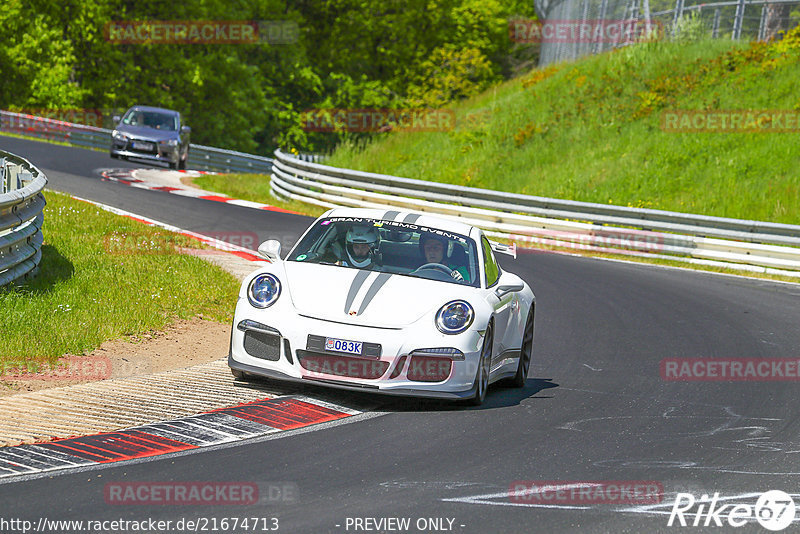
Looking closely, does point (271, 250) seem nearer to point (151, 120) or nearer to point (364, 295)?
point (364, 295)

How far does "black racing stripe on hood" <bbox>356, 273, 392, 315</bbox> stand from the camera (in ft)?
26.6

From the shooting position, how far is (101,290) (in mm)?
12039

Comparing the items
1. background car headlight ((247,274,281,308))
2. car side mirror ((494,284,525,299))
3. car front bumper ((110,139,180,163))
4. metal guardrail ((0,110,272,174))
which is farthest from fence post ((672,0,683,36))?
background car headlight ((247,274,281,308))

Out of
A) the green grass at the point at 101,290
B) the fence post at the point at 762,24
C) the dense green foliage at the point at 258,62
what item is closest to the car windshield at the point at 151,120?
the green grass at the point at 101,290

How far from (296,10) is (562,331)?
2043 inches

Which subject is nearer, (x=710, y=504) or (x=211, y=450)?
(x=710, y=504)

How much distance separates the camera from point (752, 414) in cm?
876

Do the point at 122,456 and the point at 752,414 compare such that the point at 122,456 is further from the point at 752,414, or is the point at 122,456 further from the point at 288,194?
the point at 288,194

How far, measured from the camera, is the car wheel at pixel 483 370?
8.30 m

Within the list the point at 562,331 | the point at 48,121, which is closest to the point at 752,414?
the point at 562,331

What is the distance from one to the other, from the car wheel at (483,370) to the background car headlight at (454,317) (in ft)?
0.75

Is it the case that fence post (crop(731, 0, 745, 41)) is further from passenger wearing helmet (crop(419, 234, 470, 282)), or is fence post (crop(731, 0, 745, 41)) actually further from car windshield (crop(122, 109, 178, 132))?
passenger wearing helmet (crop(419, 234, 470, 282))

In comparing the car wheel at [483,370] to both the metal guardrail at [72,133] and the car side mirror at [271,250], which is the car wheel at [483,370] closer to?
the car side mirror at [271,250]

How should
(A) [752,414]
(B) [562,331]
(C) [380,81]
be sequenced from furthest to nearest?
1. (C) [380,81]
2. (B) [562,331]
3. (A) [752,414]
